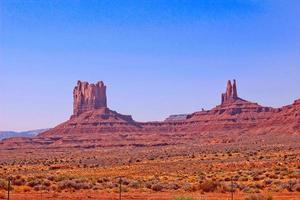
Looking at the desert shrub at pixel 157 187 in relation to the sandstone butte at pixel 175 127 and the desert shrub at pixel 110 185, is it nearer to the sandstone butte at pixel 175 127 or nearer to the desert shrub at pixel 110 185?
the desert shrub at pixel 110 185

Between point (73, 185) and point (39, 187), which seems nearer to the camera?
point (39, 187)

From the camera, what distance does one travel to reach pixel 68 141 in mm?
157125

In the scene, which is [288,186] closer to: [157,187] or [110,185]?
[157,187]

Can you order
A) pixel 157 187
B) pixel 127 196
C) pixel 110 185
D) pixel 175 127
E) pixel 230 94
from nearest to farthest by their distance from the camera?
pixel 127 196
pixel 157 187
pixel 110 185
pixel 175 127
pixel 230 94

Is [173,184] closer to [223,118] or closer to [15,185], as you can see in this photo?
[15,185]

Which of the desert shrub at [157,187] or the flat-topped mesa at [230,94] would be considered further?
the flat-topped mesa at [230,94]

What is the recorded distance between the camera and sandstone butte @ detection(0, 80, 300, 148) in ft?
496

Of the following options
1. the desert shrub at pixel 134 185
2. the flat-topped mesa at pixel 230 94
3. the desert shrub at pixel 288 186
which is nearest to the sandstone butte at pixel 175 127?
the flat-topped mesa at pixel 230 94

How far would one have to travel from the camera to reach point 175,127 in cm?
18800

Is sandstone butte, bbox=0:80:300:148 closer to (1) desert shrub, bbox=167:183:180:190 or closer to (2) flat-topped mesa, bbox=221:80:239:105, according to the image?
(2) flat-topped mesa, bbox=221:80:239:105

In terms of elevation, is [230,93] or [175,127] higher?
[230,93]

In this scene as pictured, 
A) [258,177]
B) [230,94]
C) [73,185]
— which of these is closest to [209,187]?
[73,185]

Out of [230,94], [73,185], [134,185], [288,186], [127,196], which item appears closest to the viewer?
[127,196]

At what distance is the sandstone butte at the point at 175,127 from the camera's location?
151250 mm
